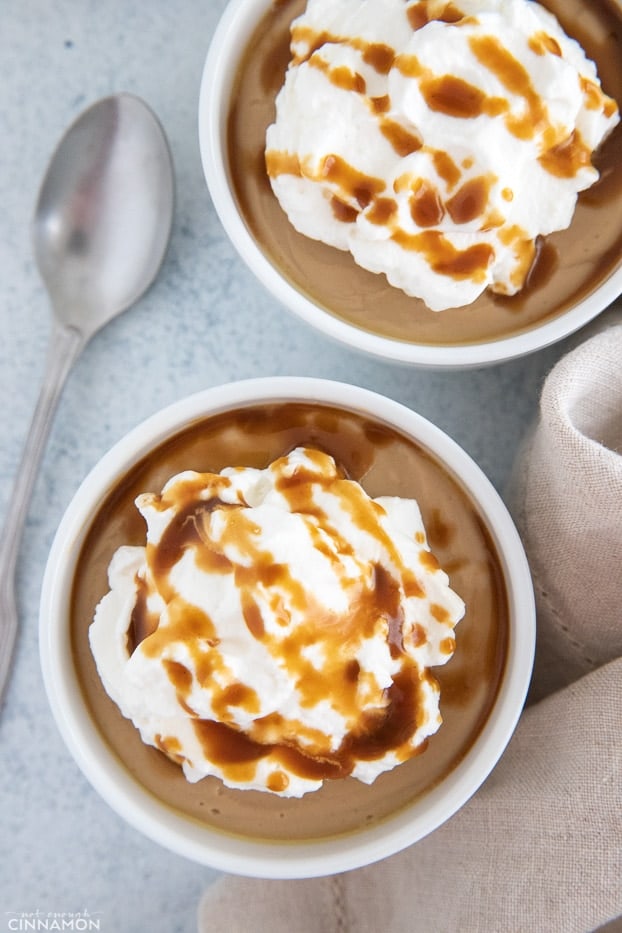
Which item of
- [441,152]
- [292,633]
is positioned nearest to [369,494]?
[292,633]

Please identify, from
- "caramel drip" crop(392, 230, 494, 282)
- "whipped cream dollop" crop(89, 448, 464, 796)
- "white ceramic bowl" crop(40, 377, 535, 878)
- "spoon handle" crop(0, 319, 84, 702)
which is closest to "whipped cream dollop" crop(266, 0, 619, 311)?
"caramel drip" crop(392, 230, 494, 282)

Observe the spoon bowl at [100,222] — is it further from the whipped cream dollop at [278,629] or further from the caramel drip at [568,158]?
the caramel drip at [568,158]

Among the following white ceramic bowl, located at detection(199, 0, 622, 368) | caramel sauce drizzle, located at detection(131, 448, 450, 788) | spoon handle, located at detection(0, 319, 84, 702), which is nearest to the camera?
caramel sauce drizzle, located at detection(131, 448, 450, 788)

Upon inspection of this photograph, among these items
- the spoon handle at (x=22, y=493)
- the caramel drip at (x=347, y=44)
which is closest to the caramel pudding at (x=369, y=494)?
the spoon handle at (x=22, y=493)

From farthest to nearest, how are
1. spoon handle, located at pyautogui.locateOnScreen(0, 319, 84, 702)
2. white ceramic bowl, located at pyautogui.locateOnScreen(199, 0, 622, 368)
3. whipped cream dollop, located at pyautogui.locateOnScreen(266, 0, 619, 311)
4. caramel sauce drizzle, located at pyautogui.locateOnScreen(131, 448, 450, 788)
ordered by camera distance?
spoon handle, located at pyautogui.locateOnScreen(0, 319, 84, 702), white ceramic bowl, located at pyautogui.locateOnScreen(199, 0, 622, 368), whipped cream dollop, located at pyautogui.locateOnScreen(266, 0, 619, 311), caramel sauce drizzle, located at pyautogui.locateOnScreen(131, 448, 450, 788)

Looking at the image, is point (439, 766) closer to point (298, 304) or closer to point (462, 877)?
point (462, 877)

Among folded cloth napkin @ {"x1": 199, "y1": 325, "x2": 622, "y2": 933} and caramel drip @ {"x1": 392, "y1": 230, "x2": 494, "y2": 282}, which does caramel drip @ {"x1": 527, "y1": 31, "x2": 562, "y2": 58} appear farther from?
folded cloth napkin @ {"x1": 199, "y1": 325, "x2": 622, "y2": 933}

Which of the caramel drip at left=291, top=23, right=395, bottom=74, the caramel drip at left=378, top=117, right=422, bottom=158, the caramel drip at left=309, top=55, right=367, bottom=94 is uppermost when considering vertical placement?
the caramel drip at left=291, top=23, right=395, bottom=74

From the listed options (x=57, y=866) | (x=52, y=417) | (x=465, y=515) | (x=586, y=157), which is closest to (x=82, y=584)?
(x=52, y=417)
